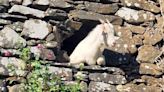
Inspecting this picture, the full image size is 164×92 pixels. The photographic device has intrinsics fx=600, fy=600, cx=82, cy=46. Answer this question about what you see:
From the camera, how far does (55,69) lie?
833 centimetres

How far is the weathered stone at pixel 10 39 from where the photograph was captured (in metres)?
8.36

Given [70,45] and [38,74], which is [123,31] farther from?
[38,74]

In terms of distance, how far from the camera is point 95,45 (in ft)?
29.5

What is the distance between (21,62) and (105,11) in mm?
1712

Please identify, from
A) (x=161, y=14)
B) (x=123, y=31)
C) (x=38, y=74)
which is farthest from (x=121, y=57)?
(x=38, y=74)

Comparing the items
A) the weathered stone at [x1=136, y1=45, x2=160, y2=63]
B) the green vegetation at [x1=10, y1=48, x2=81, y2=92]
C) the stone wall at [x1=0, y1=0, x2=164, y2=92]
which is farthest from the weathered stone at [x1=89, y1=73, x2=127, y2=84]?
the weathered stone at [x1=136, y1=45, x2=160, y2=63]

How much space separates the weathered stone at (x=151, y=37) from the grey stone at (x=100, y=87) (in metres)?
1.13

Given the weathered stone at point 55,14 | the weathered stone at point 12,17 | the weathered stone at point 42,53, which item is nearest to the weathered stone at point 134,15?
the weathered stone at point 55,14

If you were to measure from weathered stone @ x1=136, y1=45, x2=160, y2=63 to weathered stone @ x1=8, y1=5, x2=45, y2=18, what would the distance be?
161 centimetres

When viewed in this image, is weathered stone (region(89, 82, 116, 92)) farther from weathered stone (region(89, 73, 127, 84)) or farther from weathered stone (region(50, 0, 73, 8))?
weathered stone (region(50, 0, 73, 8))

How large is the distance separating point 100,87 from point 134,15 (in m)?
1.53

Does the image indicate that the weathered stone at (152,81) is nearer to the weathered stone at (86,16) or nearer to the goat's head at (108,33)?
the goat's head at (108,33)

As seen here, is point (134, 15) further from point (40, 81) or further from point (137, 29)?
point (40, 81)

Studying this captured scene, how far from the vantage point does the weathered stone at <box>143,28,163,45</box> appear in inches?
364
